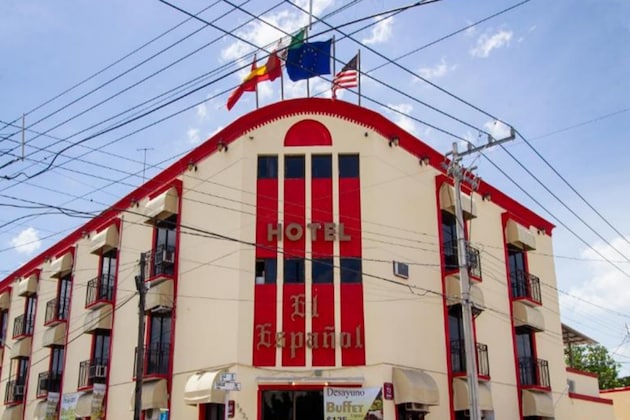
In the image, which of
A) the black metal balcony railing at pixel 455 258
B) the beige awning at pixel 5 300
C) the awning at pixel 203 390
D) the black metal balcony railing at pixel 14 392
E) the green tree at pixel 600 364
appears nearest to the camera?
the awning at pixel 203 390

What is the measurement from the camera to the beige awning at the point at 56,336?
3772 cm

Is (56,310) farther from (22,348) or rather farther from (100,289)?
(100,289)

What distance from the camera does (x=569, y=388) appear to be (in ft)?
123

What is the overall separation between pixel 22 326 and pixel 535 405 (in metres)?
29.1

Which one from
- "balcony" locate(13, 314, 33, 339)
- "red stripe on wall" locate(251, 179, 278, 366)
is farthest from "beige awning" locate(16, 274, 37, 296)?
"red stripe on wall" locate(251, 179, 278, 366)

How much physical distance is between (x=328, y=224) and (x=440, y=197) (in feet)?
18.3

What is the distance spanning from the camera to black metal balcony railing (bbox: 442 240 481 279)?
97.0 feet

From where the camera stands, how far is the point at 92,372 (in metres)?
33.1

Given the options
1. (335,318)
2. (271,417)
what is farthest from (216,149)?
(271,417)

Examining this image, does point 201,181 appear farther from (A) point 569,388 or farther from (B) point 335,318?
(A) point 569,388

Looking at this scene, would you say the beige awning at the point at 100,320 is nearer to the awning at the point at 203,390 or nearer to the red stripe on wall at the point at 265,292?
the awning at the point at 203,390

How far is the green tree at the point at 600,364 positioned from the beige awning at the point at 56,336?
55.4m

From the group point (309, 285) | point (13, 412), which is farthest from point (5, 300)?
point (309, 285)

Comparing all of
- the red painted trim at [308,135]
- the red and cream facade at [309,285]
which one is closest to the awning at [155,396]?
the red and cream facade at [309,285]
